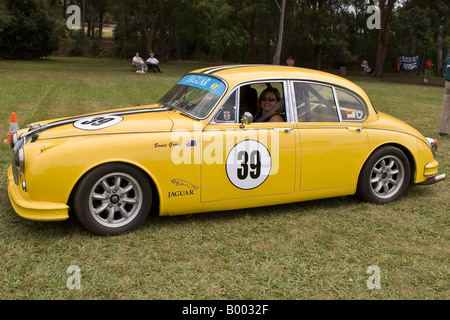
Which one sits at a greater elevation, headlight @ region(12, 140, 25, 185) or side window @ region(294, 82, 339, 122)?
side window @ region(294, 82, 339, 122)

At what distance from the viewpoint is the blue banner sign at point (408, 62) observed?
34438 millimetres

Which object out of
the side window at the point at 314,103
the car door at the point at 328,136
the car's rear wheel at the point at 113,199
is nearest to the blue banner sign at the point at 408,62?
the car door at the point at 328,136

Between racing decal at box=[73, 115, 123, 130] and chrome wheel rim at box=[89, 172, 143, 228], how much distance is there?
0.56 metres

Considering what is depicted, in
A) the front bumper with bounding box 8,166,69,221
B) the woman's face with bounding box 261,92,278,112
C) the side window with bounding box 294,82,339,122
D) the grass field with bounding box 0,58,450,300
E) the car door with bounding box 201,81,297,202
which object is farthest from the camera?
the woman's face with bounding box 261,92,278,112

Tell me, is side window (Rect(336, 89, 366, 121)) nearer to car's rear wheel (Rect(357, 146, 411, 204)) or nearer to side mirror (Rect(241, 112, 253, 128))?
car's rear wheel (Rect(357, 146, 411, 204))

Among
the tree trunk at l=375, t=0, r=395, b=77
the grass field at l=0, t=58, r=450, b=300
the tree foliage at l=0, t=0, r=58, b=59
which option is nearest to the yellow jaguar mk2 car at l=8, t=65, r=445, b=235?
the grass field at l=0, t=58, r=450, b=300

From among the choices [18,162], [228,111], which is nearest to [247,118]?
[228,111]

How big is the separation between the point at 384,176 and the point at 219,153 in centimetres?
225

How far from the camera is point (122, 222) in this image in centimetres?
434

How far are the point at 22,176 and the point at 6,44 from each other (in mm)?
37734

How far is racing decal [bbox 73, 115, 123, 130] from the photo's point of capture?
14.4 ft

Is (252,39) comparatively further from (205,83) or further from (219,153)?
(219,153)
